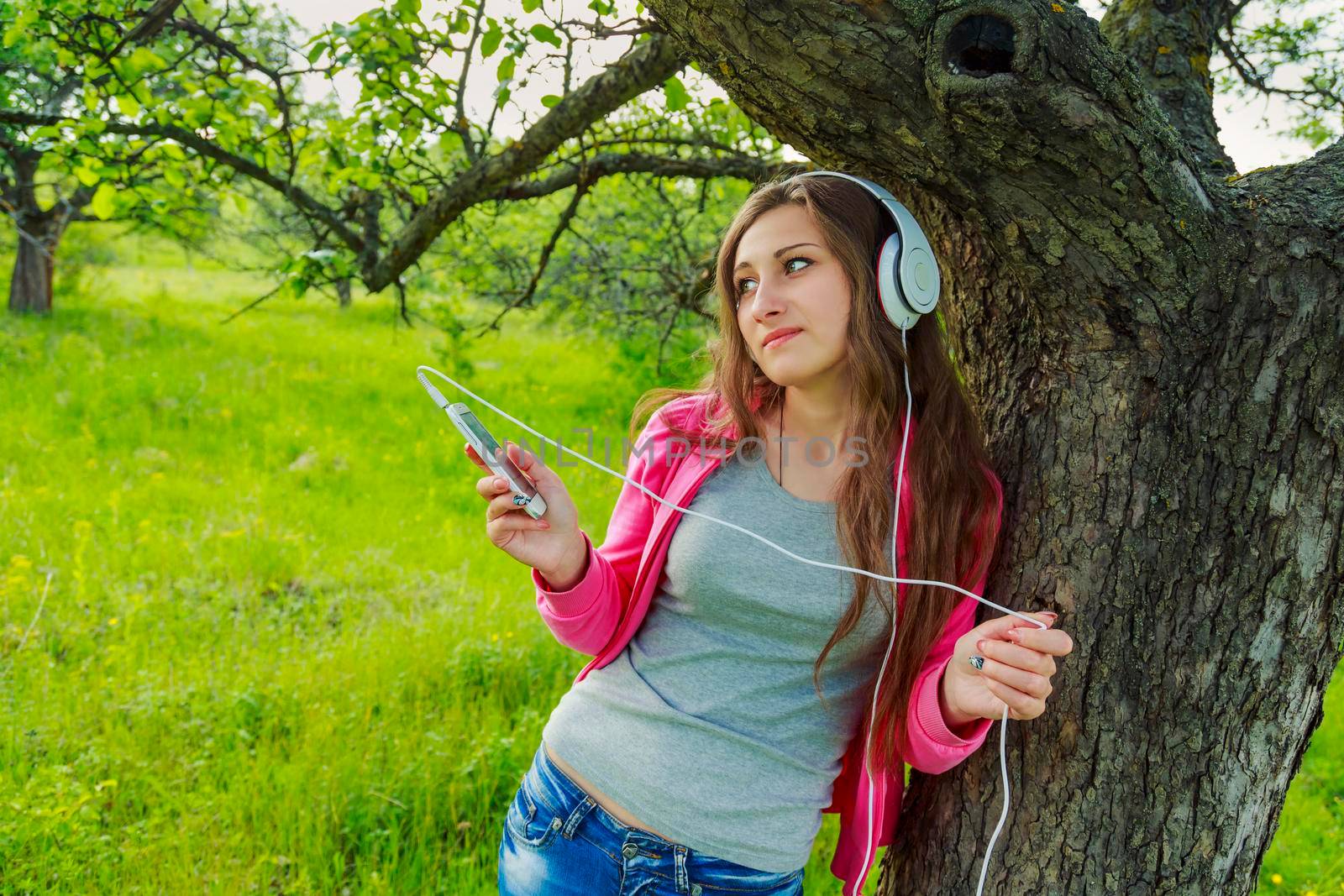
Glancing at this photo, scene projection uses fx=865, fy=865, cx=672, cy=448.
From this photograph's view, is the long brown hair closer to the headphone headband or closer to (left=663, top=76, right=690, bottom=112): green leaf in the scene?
the headphone headband

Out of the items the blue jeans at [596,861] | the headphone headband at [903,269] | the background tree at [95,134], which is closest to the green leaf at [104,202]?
the background tree at [95,134]

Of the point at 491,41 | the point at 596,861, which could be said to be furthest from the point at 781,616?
the point at 491,41

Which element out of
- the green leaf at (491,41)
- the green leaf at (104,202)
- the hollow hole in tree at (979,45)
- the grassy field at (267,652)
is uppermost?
the green leaf at (491,41)

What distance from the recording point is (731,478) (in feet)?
5.71

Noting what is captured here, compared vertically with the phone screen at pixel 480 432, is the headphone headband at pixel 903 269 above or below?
above

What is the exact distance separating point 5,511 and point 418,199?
9.46 ft

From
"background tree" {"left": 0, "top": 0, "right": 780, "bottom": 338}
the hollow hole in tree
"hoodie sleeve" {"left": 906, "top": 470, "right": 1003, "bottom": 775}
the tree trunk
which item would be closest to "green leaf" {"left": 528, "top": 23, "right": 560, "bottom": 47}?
"background tree" {"left": 0, "top": 0, "right": 780, "bottom": 338}

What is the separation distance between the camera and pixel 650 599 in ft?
5.68

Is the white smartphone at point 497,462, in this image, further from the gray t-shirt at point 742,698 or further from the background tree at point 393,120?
the background tree at point 393,120

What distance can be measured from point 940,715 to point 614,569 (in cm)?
70

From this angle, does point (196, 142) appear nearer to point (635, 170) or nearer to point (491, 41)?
point (491, 41)

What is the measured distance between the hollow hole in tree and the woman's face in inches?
16.2

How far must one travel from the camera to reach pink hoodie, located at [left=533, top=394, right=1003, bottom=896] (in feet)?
5.02

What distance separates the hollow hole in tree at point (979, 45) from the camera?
1.26m
